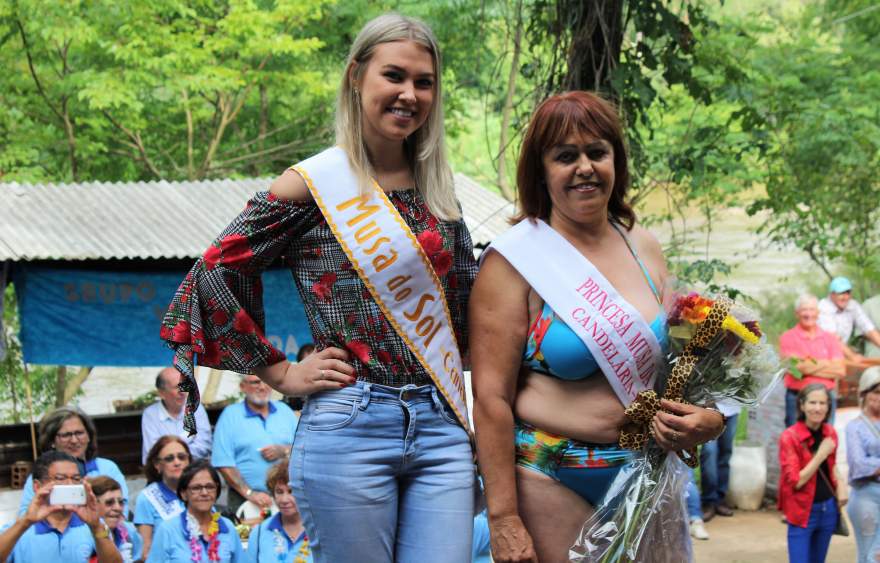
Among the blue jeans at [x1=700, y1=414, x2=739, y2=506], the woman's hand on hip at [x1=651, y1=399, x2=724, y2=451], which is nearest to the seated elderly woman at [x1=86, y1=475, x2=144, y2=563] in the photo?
the woman's hand on hip at [x1=651, y1=399, x2=724, y2=451]

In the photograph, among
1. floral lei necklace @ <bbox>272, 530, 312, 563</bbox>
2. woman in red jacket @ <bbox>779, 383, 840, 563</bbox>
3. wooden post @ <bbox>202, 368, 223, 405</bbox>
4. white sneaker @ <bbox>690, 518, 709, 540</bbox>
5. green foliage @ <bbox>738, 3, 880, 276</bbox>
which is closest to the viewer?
floral lei necklace @ <bbox>272, 530, 312, 563</bbox>

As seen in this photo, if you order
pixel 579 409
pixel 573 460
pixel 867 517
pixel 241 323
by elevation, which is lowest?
pixel 867 517

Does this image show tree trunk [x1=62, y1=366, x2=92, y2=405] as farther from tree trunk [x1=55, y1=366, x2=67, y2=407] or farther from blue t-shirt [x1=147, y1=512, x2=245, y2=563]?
blue t-shirt [x1=147, y1=512, x2=245, y2=563]

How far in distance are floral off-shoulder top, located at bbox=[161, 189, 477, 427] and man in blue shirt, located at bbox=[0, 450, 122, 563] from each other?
2.58m

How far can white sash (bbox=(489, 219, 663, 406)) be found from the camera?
2.80 metres

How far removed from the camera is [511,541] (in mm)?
2795

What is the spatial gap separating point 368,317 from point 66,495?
9.42ft

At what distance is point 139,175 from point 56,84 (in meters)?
2.01

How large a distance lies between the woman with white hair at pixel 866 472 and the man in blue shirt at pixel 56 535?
395cm

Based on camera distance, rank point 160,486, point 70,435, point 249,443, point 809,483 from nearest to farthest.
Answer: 1. point 160,486
2. point 70,435
3. point 809,483
4. point 249,443

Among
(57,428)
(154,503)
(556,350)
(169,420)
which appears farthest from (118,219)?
(556,350)

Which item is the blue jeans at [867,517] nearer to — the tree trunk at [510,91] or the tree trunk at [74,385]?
the tree trunk at [510,91]

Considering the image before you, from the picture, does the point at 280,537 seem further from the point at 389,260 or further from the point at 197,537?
the point at 389,260

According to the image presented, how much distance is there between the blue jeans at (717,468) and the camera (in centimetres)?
900
